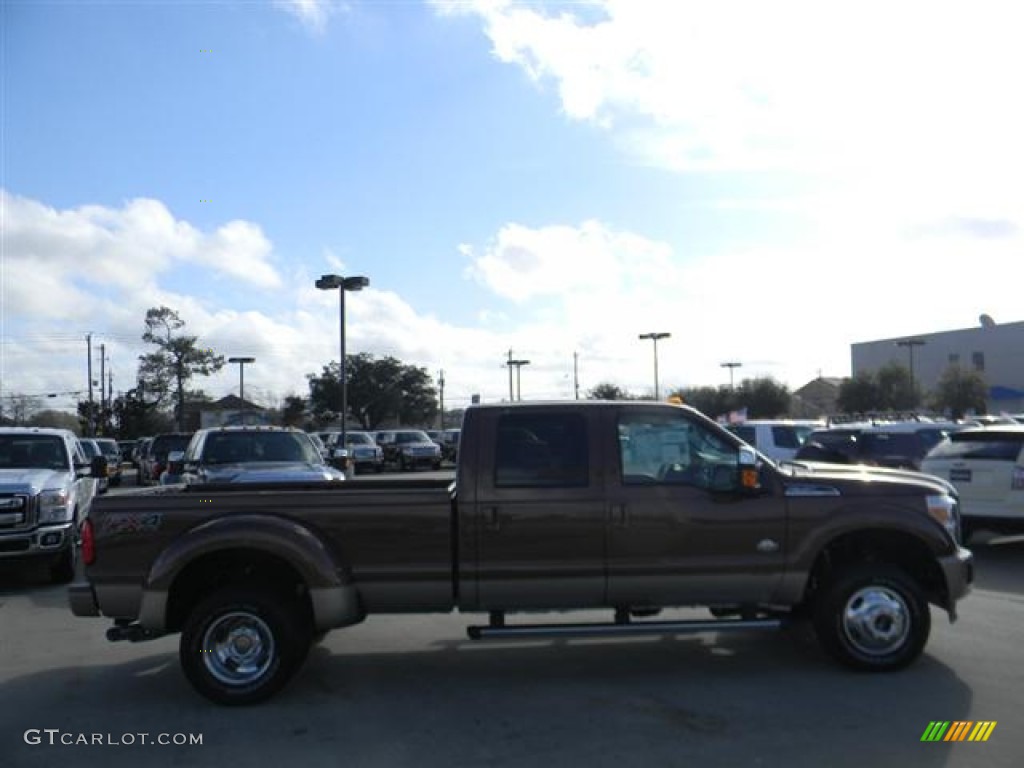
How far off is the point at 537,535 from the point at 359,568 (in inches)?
49.8

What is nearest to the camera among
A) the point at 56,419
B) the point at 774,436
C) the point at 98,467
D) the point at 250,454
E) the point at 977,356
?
the point at 98,467

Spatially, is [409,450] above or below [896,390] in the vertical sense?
below

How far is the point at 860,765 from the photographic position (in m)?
4.84

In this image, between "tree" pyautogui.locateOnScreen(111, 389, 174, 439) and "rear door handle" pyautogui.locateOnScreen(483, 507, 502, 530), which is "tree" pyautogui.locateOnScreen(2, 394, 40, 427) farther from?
"rear door handle" pyautogui.locateOnScreen(483, 507, 502, 530)

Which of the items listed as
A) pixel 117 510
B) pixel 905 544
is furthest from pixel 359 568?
pixel 905 544

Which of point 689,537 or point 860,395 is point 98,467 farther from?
point 860,395

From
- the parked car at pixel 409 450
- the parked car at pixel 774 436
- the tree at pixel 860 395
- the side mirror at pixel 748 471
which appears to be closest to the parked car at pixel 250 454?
the side mirror at pixel 748 471

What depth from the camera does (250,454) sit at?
1281 cm

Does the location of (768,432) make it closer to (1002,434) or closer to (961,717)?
(1002,434)

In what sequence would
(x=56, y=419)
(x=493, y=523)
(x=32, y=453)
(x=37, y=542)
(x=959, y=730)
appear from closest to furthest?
(x=959, y=730), (x=493, y=523), (x=37, y=542), (x=32, y=453), (x=56, y=419)

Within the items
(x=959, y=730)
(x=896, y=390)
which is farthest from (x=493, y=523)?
(x=896, y=390)

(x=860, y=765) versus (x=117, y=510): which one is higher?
(x=117, y=510)

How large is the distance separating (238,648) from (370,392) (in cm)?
6899

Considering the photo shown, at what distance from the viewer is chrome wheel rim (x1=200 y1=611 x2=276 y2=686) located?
609 centimetres
